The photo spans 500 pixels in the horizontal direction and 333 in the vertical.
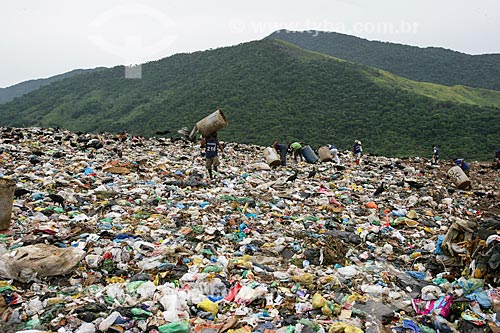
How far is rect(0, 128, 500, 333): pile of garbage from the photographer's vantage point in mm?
2527

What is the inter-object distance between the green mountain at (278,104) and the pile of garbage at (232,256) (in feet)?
59.8

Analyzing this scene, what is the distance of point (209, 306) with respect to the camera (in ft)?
8.54

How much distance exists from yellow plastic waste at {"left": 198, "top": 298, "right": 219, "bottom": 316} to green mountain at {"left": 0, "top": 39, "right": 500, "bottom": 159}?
21.6 m

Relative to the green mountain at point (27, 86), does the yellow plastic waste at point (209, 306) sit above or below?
below

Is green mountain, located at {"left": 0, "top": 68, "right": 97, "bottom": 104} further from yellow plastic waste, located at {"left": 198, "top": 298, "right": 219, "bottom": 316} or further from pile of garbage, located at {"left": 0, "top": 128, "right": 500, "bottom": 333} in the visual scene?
yellow plastic waste, located at {"left": 198, "top": 298, "right": 219, "bottom": 316}

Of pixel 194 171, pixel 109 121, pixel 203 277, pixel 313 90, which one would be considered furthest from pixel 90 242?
pixel 109 121

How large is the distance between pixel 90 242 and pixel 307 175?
20.0 feet

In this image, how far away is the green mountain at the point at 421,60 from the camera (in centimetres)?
5656

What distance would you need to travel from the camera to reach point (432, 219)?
5.76 meters

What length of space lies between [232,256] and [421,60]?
2798 inches

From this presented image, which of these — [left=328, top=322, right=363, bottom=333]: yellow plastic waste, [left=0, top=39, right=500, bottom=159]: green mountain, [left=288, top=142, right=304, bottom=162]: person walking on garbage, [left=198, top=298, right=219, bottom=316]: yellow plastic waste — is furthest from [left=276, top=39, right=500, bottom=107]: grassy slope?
[left=198, top=298, right=219, bottom=316]: yellow plastic waste

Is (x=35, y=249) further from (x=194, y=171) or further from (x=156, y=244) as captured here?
(x=194, y=171)

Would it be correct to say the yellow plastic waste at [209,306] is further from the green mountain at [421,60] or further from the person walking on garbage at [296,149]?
the green mountain at [421,60]

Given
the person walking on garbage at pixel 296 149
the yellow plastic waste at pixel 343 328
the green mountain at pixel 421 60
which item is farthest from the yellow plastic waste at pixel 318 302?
the green mountain at pixel 421 60
